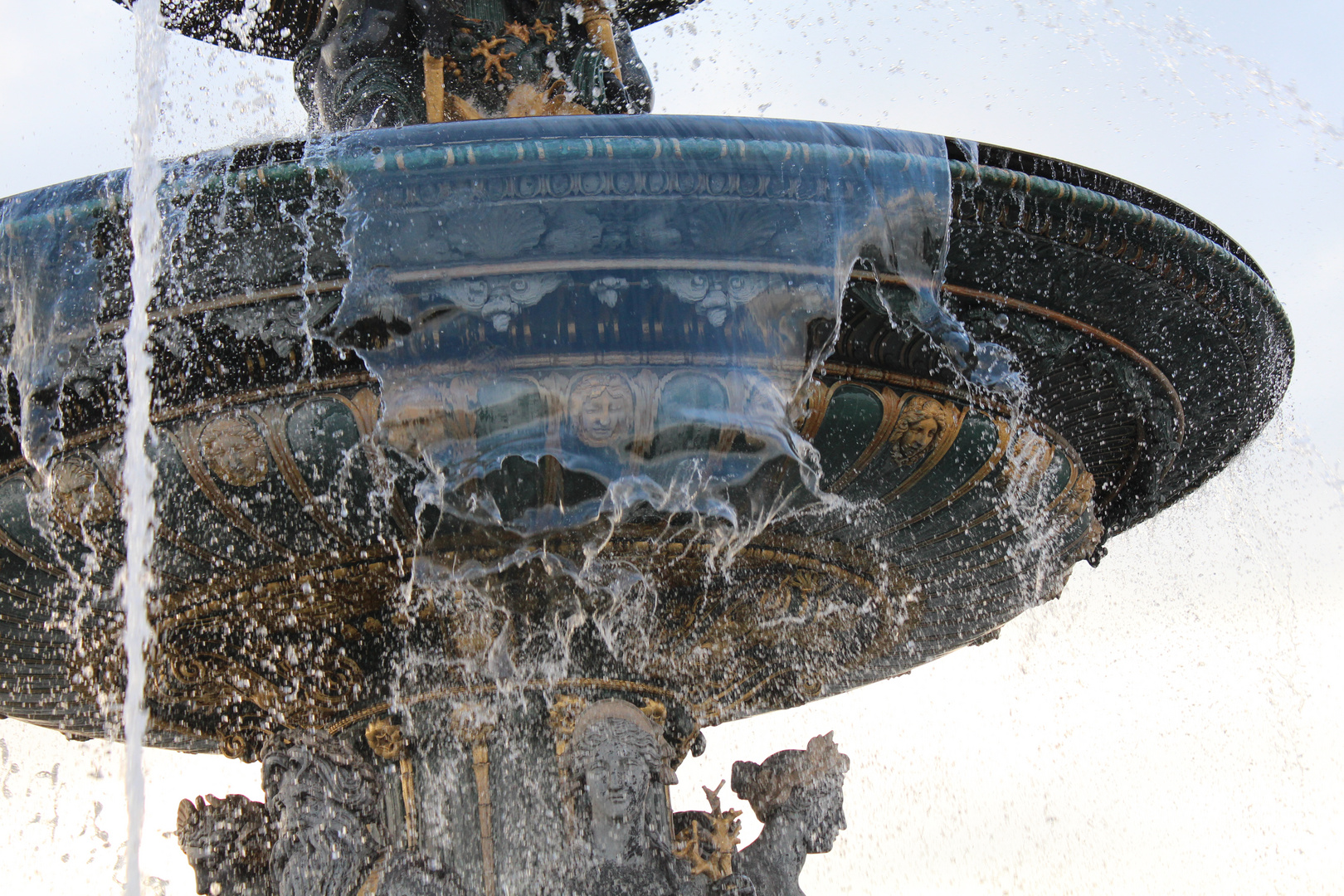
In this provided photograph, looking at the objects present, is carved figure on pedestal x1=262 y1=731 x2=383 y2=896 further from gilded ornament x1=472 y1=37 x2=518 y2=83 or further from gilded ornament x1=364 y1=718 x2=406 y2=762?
gilded ornament x1=472 y1=37 x2=518 y2=83

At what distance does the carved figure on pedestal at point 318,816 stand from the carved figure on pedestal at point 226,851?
442mm

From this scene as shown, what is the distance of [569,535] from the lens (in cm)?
496

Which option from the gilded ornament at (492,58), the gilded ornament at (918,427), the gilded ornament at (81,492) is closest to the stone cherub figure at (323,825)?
the gilded ornament at (81,492)

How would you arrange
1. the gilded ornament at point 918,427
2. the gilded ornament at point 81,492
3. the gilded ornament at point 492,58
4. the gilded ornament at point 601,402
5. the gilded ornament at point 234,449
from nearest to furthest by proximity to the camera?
the gilded ornament at point 601,402, the gilded ornament at point 234,449, the gilded ornament at point 81,492, the gilded ornament at point 918,427, the gilded ornament at point 492,58

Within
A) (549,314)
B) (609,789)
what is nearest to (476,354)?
(549,314)

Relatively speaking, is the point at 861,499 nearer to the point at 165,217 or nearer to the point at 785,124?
the point at 785,124

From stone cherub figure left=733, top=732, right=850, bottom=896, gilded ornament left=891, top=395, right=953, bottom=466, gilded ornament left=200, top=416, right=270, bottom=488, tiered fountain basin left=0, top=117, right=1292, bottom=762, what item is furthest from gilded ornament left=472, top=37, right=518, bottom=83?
stone cherub figure left=733, top=732, right=850, bottom=896

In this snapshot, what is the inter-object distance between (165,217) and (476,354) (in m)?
0.83

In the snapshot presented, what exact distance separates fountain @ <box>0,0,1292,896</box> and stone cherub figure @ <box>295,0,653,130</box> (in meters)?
0.03

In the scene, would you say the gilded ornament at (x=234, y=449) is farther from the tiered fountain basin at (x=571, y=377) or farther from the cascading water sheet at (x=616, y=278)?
the cascading water sheet at (x=616, y=278)

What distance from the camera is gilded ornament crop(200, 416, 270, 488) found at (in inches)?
176

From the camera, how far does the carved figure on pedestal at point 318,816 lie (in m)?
5.21

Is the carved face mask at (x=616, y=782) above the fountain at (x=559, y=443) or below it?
below

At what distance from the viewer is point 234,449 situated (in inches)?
177
